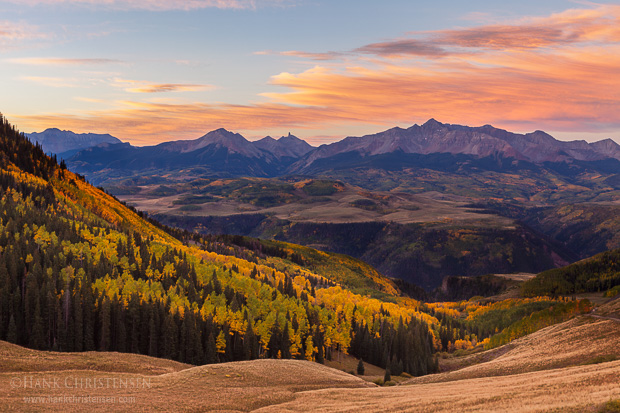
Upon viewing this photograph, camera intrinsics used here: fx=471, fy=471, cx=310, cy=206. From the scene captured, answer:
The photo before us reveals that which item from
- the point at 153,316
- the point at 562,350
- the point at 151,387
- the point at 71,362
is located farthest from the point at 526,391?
the point at 153,316

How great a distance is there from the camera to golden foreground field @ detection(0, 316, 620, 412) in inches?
2221

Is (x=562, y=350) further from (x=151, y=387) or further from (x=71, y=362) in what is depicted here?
(x=71, y=362)

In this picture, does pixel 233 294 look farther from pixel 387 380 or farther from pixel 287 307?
pixel 387 380

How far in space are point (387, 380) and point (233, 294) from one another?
7898 cm

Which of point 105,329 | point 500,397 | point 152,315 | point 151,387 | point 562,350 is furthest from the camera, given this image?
point 152,315

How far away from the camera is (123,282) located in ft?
531

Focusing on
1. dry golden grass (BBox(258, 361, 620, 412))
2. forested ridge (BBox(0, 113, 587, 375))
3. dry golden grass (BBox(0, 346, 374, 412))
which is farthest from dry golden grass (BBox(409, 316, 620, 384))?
forested ridge (BBox(0, 113, 587, 375))

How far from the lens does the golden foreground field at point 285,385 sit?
5641 centimetres

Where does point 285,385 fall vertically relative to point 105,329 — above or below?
above

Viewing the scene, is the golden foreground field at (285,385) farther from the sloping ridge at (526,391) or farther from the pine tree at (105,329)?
the pine tree at (105,329)

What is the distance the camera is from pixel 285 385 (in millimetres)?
87188

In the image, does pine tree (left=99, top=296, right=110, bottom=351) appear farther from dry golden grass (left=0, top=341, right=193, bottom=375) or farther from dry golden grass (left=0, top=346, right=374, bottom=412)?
dry golden grass (left=0, top=346, right=374, bottom=412)

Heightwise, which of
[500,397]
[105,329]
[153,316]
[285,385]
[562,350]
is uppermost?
[500,397]

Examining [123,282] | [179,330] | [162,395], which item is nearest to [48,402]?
[162,395]
